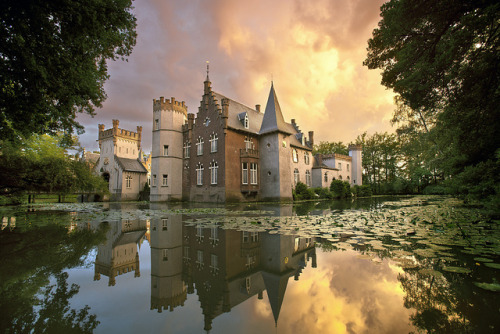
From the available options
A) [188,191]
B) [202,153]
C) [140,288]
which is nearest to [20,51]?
[140,288]

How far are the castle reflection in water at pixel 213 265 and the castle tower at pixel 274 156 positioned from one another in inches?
806

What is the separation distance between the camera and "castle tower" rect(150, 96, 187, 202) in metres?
29.3

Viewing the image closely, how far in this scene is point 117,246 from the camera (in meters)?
4.96

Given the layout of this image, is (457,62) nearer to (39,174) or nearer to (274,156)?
(39,174)

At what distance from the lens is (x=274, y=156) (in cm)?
2662

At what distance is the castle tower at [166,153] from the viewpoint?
29312mm

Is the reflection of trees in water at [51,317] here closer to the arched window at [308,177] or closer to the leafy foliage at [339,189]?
the leafy foliage at [339,189]

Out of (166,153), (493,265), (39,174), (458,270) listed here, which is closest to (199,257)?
(458,270)

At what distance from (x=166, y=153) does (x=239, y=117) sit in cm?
1022

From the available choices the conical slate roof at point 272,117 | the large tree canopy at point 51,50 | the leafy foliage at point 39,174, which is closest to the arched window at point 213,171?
the conical slate roof at point 272,117

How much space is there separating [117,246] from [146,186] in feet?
109

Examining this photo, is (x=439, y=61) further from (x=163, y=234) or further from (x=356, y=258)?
(x=163, y=234)

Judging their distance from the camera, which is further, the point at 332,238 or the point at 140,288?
the point at 332,238

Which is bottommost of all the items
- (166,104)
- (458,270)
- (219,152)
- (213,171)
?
(458,270)
